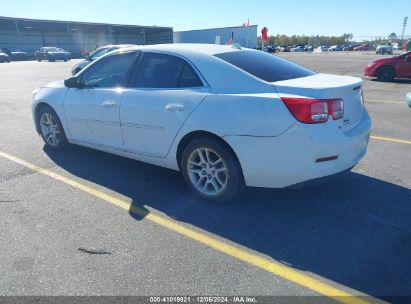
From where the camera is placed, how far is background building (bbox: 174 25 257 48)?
58531mm

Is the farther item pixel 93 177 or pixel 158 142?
pixel 93 177

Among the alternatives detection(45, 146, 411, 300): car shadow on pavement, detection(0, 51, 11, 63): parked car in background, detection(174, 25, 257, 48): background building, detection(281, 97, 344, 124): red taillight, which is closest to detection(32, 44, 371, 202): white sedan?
detection(281, 97, 344, 124): red taillight

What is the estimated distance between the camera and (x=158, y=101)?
3854 millimetres

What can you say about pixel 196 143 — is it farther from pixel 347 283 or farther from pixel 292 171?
pixel 347 283

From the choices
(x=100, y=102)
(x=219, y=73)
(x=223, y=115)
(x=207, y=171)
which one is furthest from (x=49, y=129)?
(x=223, y=115)

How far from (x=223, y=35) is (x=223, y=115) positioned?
210 ft

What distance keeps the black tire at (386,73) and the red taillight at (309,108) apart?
13761 millimetres

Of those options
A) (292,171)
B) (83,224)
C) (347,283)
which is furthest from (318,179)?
(83,224)

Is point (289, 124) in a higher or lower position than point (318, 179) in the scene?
higher

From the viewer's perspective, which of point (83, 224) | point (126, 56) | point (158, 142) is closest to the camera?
point (83, 224)

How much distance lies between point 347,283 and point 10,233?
9.81 ft

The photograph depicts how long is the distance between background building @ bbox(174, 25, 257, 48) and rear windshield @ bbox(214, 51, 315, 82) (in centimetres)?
5156

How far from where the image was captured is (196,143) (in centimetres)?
366

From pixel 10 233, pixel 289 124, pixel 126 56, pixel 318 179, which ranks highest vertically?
pixel 126 56
